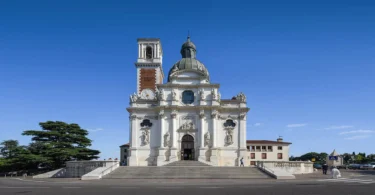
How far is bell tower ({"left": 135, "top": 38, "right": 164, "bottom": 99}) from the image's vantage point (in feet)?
189

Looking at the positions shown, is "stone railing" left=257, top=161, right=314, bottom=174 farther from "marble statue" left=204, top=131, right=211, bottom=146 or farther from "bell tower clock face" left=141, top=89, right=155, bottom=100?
"bell tower clock face" left=141, top=89, right=155, bottom=100

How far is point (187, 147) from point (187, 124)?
11.1 feet

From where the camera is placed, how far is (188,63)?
56.2m

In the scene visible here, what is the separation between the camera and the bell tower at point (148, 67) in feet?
189

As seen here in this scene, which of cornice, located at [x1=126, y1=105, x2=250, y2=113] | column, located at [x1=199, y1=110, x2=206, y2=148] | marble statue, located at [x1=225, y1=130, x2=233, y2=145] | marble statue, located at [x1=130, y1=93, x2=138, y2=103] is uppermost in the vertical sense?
marble statue, located at [x1=130, y1=93, x2=138, y2=103]

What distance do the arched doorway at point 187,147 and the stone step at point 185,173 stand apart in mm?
9382

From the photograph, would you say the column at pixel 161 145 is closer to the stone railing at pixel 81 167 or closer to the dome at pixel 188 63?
the dome at pixel 188 63

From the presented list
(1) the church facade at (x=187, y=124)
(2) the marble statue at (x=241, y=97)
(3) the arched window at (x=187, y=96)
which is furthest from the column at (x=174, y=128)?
(2) the marble statue at (x=241, y=97)

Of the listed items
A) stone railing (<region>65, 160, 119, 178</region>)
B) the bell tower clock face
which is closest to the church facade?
the bell tower clock face

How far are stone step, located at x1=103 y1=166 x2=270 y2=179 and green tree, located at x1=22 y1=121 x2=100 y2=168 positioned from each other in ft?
43.3

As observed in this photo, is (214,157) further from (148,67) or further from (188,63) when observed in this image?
(148,67)

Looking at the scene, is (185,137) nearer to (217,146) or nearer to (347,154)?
(217,146)

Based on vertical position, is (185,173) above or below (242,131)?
below

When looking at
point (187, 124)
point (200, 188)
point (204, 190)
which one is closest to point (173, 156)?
point (187, 124)
